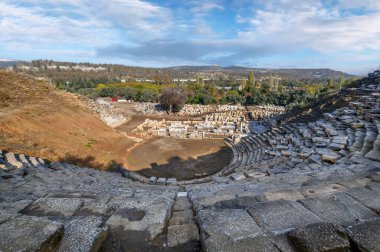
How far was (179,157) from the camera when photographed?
15734 millimetres

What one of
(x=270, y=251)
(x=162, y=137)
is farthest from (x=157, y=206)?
(x=162, y=137)

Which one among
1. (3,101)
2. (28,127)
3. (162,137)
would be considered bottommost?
(162,137)

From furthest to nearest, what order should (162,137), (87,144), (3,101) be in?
(162,137) → (3,101) → (87,144)

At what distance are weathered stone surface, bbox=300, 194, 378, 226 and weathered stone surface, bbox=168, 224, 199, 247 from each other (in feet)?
4.87

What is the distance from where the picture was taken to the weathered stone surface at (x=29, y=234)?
71.5 inches

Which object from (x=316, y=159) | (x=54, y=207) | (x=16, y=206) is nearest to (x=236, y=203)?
(x=54, y=207)

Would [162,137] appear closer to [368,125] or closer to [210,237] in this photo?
[368,125]

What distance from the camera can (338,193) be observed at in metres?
3.47

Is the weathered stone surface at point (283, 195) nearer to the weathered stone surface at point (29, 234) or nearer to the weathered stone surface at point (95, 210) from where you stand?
the weathered stone surface at point (95, 210)

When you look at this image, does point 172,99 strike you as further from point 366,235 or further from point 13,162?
point 366,235

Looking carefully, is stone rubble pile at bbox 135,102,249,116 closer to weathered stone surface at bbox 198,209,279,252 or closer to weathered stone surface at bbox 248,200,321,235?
weathered stone surface at bbox 248,200,321,235

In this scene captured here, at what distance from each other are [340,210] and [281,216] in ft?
2.99

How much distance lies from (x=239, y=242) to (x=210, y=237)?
26 cm

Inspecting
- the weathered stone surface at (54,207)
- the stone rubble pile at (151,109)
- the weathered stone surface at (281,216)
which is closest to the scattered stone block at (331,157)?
the weathered stone surface at (281,216)
